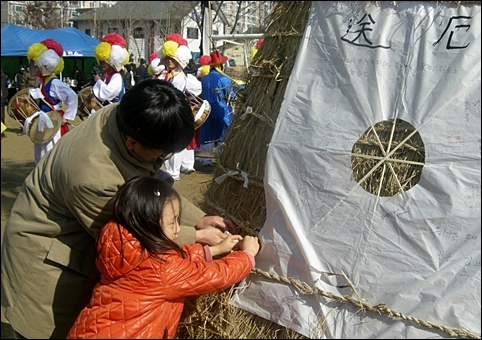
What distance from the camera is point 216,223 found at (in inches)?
92.0

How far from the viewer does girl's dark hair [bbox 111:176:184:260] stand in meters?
1.85

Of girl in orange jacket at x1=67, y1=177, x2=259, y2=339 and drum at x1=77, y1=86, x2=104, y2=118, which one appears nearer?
girl in orange jacket at x1=67, y1=177, x2=259, y2=339

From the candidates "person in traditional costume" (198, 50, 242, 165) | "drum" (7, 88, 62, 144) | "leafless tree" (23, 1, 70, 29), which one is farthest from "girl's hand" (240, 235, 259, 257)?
"leafless tree" (23, 1, 70, 29)

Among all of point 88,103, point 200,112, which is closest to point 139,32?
point 88,103

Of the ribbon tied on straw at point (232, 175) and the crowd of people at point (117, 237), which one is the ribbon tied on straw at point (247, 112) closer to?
the ribbon tied on straw at point (232, 175)

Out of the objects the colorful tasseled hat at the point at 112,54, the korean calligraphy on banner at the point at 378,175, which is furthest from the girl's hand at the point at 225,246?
the colorful tasseled hat at the point at 112,54

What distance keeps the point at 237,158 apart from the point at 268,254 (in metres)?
0.59

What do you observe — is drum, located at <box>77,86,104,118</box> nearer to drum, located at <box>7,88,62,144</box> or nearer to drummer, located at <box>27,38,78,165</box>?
drummer, located at <box>27,38,78,165</box>

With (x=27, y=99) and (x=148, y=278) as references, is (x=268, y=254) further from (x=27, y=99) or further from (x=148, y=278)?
(x=27, y=99)

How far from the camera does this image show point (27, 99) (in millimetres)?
5469

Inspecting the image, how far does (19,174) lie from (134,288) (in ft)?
20.6

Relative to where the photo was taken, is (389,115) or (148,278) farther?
(389,115)

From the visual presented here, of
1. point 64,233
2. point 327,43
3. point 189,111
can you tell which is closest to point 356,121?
point 327,43

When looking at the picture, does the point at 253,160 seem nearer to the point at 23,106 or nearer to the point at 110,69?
the point at 23,106
